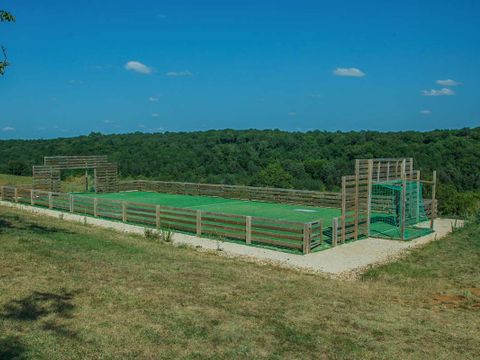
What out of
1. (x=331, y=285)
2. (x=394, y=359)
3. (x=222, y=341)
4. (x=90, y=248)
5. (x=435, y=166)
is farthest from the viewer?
(x=435, y=166)

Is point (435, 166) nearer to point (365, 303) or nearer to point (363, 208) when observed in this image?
point (363, 208)

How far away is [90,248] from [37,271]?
2553 millimetres

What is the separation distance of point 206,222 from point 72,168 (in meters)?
15.9

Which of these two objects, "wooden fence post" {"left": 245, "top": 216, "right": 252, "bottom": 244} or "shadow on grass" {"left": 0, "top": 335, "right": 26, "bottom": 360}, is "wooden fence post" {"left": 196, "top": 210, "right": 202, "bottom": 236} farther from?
"shadow on grass" {"left": 0, "top": 335, "right": 26, "bottom": 360}

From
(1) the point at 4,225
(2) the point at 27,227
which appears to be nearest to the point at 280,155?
(2) the point at 27,227

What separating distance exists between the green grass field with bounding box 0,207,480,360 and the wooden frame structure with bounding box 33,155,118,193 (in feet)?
54.4

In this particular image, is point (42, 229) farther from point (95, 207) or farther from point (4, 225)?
point (95, 207)

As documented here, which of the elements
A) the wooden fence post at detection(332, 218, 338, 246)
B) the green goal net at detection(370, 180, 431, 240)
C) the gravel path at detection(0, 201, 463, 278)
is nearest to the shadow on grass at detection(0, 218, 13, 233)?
the gravel path at detection(0, 201, 463, 278)

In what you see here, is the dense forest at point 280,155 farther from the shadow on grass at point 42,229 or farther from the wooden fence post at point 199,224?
the shadow on grass at point 42,229

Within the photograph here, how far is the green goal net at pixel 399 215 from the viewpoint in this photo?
15.8 metres

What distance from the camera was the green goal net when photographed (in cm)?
1576

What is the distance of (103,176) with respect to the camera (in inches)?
1190

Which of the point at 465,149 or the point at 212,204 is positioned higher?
the point at 465,149

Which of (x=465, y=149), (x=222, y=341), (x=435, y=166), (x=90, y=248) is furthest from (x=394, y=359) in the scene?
(x=465, y=149)
